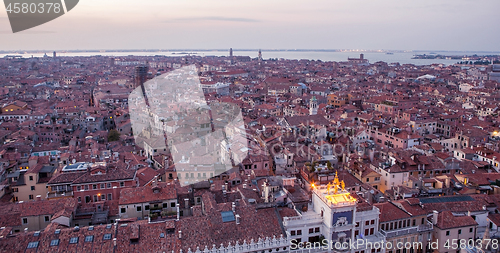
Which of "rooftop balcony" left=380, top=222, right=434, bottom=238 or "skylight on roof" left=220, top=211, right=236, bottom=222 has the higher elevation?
"skylight on roof" left=220, top=211, right=236, bottom=222

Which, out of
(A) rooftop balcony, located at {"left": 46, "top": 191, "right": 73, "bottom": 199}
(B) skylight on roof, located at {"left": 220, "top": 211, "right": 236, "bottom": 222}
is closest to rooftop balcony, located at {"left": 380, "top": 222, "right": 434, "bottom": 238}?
(B) skylight on roof, located at {"left": 220, "top": 211, "right": 236, "bottom": 222}

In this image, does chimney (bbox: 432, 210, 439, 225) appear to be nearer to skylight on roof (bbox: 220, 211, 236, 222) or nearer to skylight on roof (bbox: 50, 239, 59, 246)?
skylight on roof (bbox: 220, 211, 236, 222)

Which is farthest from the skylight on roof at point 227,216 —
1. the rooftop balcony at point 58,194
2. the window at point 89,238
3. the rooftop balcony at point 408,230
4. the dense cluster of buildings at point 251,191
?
the rooftop balcony at point 58,194

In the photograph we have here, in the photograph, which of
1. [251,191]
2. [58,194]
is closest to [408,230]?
[251,191]

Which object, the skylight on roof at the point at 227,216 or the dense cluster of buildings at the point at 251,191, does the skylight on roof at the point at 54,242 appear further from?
the skylight on roof at the point at 227,216

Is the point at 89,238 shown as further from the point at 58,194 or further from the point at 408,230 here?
the point at 408,230

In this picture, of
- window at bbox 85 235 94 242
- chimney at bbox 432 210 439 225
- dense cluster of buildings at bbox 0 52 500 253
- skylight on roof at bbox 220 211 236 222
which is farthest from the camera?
chimney at bbox 432 210 439 225

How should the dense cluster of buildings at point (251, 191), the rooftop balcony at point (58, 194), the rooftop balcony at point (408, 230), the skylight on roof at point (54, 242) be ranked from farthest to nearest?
the rooftop balcony at point (58, 194), the rooftop balcony at point (408, 230), the dense cluster of buildings at point (251, 191), the skylight on roof at point (54, 242)

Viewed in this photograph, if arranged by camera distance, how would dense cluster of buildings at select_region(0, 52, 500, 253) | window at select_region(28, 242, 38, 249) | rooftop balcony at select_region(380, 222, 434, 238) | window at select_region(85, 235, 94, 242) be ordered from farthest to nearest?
1. rooftop balcony at select_region(380, 222, 434, 238)
2. dense cluster of buildings at select_region(0, 52, 500, 253)
3. window at select_region(85, 235, 94, 242)
4. window at select_region(28, 242, 38, 249)

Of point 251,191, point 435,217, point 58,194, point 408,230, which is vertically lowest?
point 408,230

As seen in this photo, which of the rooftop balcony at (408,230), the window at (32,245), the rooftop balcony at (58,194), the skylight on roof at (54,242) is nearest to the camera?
the window at (32,245)

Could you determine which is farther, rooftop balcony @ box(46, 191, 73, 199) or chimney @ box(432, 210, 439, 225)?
rooftop balcony @ box(46, 191, 73, 199)

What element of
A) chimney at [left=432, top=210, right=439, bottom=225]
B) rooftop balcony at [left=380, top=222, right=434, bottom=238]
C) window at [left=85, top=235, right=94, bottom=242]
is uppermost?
window at [left=85, top=235, right=94, bottom=242]
